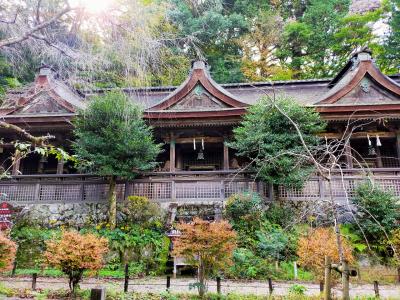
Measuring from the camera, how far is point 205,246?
27.3 feet

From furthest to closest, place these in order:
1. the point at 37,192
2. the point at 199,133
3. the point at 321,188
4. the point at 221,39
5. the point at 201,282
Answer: the point at 221,39
the point at 199,133
the point at 37,192
the point at 321,188
the point at 201,282

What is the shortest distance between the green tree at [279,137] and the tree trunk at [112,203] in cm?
492

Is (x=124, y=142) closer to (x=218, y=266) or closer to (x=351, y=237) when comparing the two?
(x=218, y=266)

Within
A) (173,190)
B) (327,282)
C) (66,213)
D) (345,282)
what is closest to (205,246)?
(327,282)

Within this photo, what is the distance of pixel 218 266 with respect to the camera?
850 cm

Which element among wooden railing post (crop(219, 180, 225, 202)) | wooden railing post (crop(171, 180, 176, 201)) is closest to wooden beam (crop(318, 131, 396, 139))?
wooden railing post (crop(219, 180, 225, 202))

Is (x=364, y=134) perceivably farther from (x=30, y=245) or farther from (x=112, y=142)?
(x=30, y=245)

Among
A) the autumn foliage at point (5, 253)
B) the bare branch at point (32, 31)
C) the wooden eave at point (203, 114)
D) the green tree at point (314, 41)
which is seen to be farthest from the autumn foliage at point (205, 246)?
the green tree at point (314, 41)

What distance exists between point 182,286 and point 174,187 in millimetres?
5153

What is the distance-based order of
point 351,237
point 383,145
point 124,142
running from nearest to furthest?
point 351,237
point 124,142
point 383,145

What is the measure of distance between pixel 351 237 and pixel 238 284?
4565mm

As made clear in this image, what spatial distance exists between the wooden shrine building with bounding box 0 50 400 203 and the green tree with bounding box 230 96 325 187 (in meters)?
0.97

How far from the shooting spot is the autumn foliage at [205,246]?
27.4 feet

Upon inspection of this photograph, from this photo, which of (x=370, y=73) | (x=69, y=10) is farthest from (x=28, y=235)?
(x=370, y=73)
